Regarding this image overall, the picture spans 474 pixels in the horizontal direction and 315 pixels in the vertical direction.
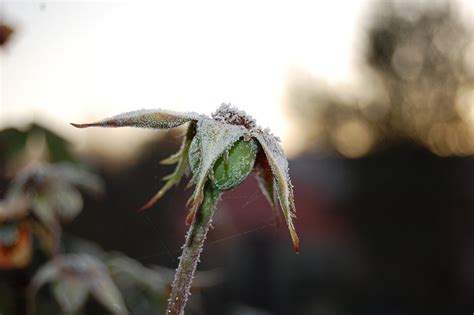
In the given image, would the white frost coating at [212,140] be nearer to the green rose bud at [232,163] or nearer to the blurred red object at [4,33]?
the green rose bud at [232,163]

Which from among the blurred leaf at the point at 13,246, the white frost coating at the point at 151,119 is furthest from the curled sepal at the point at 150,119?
the blurred leaf at the point at 13,246

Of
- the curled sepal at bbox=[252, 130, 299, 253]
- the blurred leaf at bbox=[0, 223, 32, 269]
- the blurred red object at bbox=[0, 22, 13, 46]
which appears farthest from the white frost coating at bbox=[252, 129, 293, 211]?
the blurred red object at bbox=[0, 22, 13, 46]

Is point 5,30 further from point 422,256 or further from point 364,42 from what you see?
point 364,42

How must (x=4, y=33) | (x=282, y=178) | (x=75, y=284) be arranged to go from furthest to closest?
(x=4, y=33) < (x=75, y=284) < (x=282, y=178)

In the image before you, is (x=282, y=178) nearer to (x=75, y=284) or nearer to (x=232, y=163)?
(x=232, y=163)

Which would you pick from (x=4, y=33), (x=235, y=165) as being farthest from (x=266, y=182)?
(x=4, y=33)

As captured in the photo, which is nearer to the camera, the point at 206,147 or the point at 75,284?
the point at 206,147

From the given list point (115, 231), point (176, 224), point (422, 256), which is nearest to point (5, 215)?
point (115, 231)
